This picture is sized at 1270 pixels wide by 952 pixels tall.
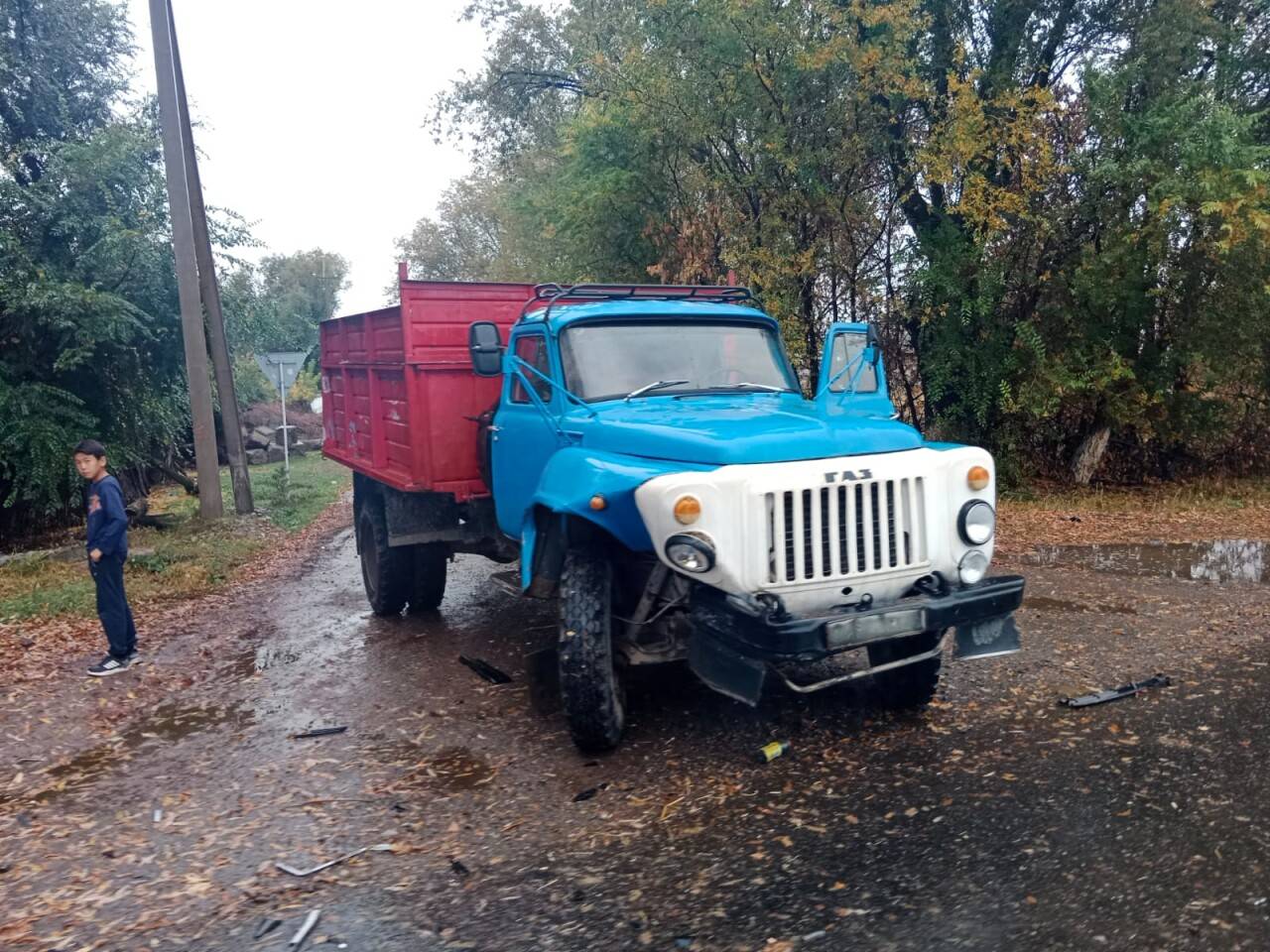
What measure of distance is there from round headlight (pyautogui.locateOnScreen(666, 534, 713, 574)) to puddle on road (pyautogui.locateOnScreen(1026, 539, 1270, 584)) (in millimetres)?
6136

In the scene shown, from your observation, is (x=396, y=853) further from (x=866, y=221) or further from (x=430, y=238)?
(x=430, y=238)

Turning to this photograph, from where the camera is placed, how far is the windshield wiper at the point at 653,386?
5.79 m

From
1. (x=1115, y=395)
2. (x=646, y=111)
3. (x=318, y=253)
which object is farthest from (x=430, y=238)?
(x=1115, y=395)

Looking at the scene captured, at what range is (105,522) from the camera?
695 centimetres

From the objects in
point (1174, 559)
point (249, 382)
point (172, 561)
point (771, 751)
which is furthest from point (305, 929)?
point (249, 382)

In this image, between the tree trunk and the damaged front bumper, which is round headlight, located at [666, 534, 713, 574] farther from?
the tree trunk

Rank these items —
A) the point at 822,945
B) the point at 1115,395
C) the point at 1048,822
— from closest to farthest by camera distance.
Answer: the point at 822,945 → the point at 1048,822 → the point at 1115,395

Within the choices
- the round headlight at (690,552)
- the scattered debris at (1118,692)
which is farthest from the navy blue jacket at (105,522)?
the scattered debris at (1118,692)

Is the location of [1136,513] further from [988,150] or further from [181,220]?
[181,220]

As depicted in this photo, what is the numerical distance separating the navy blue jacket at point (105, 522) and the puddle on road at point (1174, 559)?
7.73 metres

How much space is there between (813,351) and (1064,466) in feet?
13.0

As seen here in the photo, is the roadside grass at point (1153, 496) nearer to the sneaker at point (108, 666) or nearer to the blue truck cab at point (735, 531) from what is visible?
the blue truck cab at point (735, 531)

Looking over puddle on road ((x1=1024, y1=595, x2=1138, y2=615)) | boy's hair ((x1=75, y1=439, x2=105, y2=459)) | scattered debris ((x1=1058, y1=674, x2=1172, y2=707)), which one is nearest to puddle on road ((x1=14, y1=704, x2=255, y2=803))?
boy's hair ((x1=75, y1=439, x2=105, y2=459))

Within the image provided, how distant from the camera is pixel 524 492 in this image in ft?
20.2
